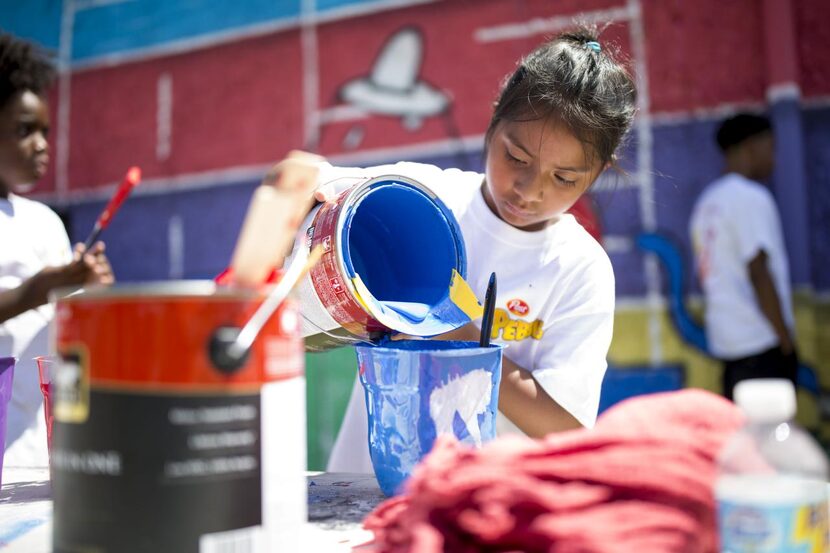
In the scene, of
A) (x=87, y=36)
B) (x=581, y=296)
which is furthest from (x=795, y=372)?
(x=87, y=36)

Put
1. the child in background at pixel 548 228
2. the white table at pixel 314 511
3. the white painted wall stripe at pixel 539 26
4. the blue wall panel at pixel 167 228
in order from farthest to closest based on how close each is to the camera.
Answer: the blue wall panel at pixel 167 228, the white painted wall stripe at pixel 539 26, the child in background at pixel 548 228, the white table at pixel 314 511

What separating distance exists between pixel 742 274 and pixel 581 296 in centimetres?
188

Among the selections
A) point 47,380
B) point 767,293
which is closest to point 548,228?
point 47,380

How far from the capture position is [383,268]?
3.49 feet

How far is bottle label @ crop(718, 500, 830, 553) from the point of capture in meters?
0.47

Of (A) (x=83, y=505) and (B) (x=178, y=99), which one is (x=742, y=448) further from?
(B) (x=178, y=99)

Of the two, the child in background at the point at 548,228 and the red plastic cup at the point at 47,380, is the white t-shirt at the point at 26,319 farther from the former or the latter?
the child in background at the point at 548,228

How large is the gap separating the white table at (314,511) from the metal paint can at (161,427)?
158 mm

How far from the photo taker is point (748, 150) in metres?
3.00

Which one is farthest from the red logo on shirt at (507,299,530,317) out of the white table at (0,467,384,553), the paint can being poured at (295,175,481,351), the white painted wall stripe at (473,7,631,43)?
the white painted wall stripe at (473,7,631,43)

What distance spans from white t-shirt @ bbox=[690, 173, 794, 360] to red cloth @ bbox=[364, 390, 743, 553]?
2.42 meters

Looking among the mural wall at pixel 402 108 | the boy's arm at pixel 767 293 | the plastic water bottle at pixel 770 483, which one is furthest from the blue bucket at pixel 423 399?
the boy's arm at pixel 767 293

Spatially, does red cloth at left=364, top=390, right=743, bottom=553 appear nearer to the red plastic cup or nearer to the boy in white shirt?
the red plastic cup

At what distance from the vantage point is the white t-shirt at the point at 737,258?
2.76 m
